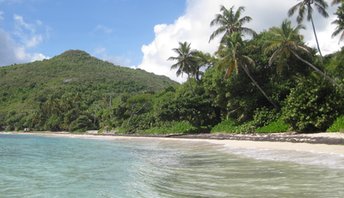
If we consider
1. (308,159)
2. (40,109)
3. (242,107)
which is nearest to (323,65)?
(242,107)

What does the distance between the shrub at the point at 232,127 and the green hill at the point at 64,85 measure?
50.1 metres

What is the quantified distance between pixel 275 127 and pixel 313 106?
4884mm

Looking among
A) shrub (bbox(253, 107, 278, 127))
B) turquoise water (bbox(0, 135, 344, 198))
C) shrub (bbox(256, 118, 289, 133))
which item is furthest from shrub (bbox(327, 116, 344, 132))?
turquoise water (bbox(0, 135, 344, 198))

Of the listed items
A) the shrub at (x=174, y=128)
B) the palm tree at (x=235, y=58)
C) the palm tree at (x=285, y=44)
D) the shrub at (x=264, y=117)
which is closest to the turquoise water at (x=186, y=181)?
the palm tree at (x=285, y=44)

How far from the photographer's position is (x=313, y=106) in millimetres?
28391

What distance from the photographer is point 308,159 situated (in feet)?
49.8

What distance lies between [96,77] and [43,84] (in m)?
15.7

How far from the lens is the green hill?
97875 millimetres

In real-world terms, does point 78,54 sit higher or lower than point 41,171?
higher

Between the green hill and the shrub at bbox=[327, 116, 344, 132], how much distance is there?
65806 mm

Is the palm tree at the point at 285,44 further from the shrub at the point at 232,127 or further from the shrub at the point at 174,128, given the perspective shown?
the shrub at the point at 174,128

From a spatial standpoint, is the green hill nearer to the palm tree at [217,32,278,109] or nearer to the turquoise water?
the palm tree at [217,32,278,109]

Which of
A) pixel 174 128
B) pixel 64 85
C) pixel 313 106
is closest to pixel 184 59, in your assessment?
pixel 174 128

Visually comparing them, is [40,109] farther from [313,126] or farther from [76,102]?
[313,126]
